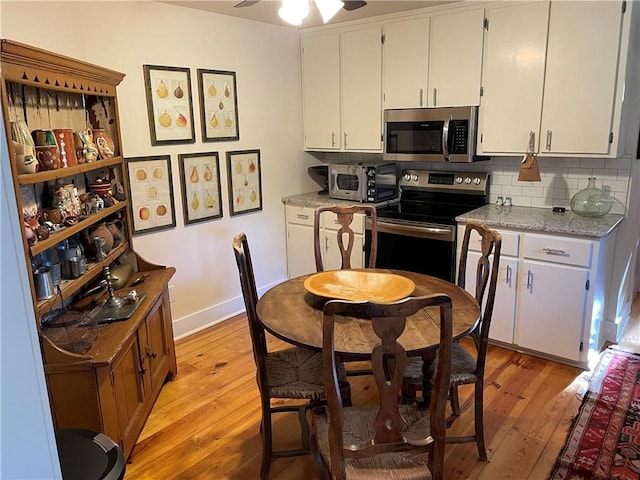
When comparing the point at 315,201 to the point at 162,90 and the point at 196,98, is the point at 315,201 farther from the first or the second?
the point at 162,90

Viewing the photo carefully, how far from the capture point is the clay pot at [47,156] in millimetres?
2039

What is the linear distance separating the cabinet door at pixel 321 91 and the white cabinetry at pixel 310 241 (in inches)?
26.0

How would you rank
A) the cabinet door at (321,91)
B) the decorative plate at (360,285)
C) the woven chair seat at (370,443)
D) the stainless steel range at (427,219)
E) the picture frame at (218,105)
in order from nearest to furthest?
the woven chair seat at (370,443) → the decorative plate at (360,285) → the stainless steel range at (427,219) → the picture frame at (218,105) → the cabinet door at (321,91)

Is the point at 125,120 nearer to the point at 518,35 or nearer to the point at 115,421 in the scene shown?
the point at 115,421

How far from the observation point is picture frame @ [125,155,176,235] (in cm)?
323

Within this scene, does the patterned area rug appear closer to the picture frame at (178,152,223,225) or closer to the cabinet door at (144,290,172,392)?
the cabinet door at (144,290,172,392)

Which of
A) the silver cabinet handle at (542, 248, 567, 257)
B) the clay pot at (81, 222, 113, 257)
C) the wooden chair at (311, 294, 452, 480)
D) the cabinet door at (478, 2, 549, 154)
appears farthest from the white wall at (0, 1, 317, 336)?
the silver cabinet handle at (542, 248, 567, 257)

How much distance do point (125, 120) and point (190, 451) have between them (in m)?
2.08

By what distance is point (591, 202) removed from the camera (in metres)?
3.15

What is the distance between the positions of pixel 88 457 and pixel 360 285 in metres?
1.30

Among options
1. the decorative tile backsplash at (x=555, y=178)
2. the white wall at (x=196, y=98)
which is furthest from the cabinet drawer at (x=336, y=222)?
the decorative tile backsplash at (x=555, y=178)

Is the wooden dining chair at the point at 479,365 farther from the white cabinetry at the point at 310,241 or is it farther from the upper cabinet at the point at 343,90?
the upper cabinet at the point at 343,90

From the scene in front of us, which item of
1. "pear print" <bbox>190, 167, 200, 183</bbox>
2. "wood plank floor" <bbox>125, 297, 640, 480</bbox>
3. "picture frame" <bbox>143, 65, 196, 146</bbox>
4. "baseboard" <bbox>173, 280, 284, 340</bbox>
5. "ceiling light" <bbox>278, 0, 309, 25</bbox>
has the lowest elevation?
"wood plank floor" <bbox>125, 297, 640, 480</bbox>

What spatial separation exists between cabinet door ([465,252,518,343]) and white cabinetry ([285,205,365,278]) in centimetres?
93
